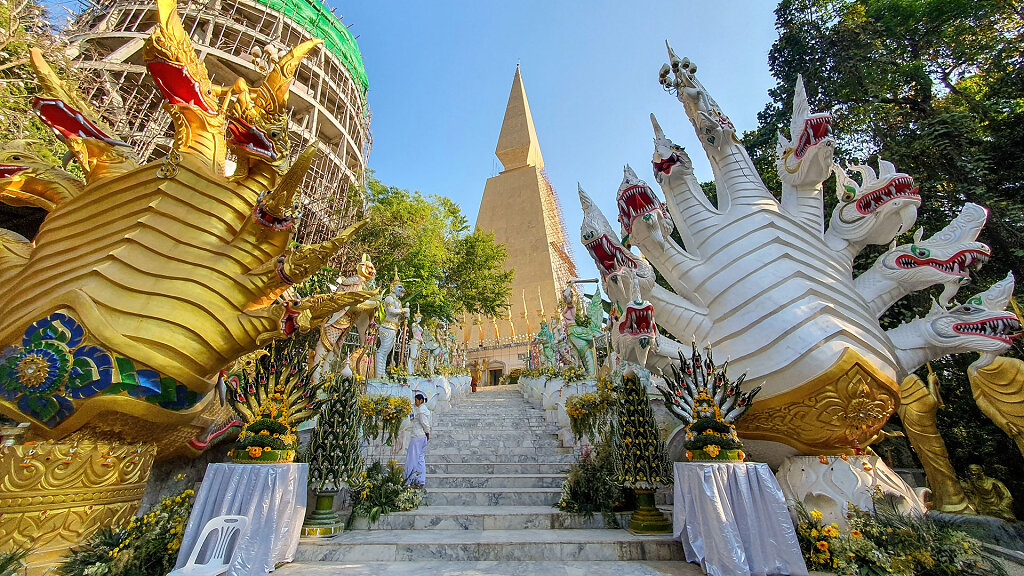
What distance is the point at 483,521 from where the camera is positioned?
4.96m

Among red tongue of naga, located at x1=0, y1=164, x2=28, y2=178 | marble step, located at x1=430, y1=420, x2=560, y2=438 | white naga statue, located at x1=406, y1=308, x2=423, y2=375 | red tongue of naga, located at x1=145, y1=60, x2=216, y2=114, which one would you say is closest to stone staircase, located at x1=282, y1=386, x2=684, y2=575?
marble step, located at x1=430, y1=420, x2=560, y2=438

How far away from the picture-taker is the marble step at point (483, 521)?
4977 millimetres

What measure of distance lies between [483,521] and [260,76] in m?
19.2

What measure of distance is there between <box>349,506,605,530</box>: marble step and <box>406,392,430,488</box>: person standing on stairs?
2.90ft

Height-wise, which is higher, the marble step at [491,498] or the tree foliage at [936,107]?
the tree foliage at [936,107]

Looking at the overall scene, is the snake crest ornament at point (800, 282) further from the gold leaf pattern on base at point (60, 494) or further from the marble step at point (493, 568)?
the gold leaf pattern on base at point (60, 494)

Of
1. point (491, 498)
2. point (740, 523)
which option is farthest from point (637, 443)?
point (491, 498)

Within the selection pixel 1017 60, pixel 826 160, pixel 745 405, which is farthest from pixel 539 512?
pixel 1017 60

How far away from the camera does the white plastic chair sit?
3121 millimetres

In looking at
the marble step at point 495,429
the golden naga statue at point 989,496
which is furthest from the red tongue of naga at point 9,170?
the golden naga statue at point 989,496

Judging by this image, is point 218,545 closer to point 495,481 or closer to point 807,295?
point 495,481

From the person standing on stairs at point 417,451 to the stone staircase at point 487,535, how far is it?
0.25 m

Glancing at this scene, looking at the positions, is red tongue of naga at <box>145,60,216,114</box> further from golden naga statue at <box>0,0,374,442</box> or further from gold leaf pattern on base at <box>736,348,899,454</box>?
gold leaf pattern on base at <box>736,348,899,454</box>

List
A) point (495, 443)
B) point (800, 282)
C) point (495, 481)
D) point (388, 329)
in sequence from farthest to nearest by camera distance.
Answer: point (388, 329) → point (495, 443) → point (495, 481) → point (800, 282)
